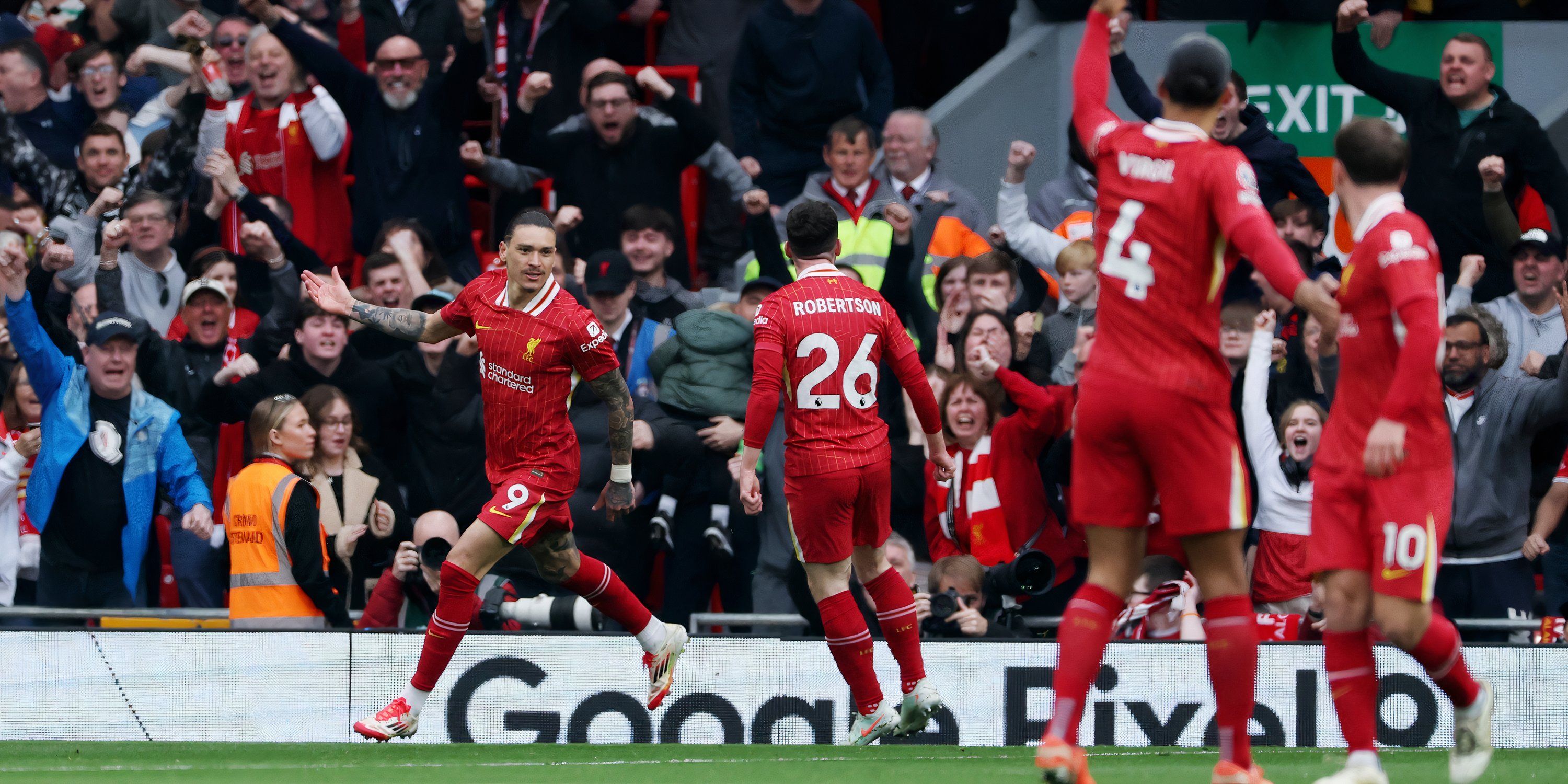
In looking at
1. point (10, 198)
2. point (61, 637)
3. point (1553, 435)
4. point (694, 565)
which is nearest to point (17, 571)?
point (61, 637)

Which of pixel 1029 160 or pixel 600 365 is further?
pixel 1029 160

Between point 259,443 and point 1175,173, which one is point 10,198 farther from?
point 1175,173

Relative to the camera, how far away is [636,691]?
8719mm

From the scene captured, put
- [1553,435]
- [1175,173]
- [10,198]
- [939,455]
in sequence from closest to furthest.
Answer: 1. [1175,173]
2. [939,455]
3. [1553,435]
4. [10,198]

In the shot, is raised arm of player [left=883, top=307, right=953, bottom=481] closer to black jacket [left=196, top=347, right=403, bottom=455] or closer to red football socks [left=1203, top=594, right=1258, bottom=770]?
red football socks [left=1203, top=594, right=1258, bottom=770]

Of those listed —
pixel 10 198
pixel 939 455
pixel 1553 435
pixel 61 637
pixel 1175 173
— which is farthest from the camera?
pixel 10 198

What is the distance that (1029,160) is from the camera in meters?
10.8

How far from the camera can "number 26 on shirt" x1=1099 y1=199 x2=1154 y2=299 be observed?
543 cm

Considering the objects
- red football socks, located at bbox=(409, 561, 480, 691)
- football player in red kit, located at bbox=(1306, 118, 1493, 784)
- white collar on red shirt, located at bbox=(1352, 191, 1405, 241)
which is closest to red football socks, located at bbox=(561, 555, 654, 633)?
red football socks, located at bbox=(409, 561, 480, 691)

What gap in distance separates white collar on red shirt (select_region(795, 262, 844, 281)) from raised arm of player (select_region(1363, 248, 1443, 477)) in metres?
2.94

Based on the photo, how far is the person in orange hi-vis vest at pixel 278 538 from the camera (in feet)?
29.7

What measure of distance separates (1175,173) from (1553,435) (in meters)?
5.20

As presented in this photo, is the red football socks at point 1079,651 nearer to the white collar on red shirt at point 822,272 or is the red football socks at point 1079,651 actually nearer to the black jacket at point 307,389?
the white collar on red shirt at point 822,272

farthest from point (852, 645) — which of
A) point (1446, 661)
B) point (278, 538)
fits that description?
point (278, 538)
